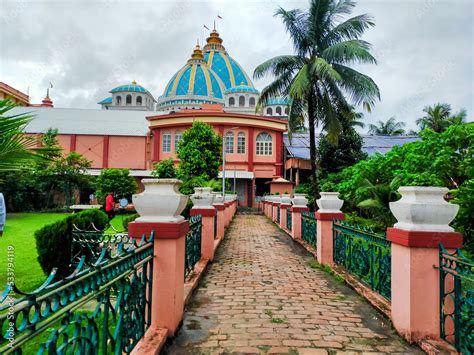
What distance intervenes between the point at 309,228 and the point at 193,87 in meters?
37.4

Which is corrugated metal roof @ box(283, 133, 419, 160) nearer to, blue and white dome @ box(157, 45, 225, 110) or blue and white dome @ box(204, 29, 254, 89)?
blue and white dome @ box(157, 45, 225, 110)

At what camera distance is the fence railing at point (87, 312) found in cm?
145

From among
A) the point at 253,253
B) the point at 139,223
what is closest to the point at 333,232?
the point at 253,253

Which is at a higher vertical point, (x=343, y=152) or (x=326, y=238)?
(x=343, y=152)

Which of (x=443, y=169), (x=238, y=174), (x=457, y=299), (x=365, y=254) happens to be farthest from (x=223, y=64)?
(x=457, y=299)

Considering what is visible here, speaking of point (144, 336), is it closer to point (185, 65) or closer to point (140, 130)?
point (140, 130)

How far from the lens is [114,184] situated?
24.5 meters

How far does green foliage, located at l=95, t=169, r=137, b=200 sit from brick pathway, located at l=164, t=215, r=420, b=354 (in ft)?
63.8

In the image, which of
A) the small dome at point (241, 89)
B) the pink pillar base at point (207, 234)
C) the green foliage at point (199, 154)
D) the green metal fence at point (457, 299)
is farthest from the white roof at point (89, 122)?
the green metal fence at point (457, 299)

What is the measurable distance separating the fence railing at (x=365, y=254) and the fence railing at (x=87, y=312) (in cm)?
295

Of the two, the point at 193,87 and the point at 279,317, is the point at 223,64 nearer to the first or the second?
the point at 193,87

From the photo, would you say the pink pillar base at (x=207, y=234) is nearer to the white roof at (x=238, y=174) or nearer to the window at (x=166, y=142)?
the white roof at (x=238, y=174)

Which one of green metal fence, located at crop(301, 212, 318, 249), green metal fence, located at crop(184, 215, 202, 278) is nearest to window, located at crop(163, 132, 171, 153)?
green metal fence, located at crop(301, 212, 318, 249)

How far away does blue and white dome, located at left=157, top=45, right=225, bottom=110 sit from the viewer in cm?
4271
